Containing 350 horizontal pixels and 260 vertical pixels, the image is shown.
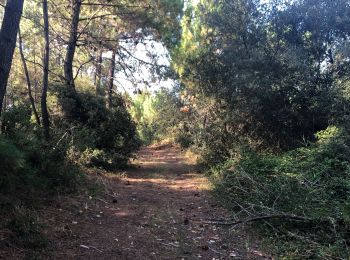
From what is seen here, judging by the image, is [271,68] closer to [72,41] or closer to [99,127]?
[99,127]

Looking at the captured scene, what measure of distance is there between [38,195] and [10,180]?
1.45 meters

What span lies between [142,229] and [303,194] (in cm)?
287

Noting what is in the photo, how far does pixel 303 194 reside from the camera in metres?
6.25

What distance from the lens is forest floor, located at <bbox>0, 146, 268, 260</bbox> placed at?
4.60m

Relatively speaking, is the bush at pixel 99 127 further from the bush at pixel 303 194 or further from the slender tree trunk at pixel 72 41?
the bush at pixel 303 194

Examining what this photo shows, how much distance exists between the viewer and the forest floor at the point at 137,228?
460cm

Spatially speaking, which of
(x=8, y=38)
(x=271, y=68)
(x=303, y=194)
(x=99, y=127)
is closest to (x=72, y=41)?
(x=99, y=127)

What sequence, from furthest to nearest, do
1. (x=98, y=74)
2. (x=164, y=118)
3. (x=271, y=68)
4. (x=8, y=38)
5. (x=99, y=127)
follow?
1. (x=164, y=118)
2. (x=98, y=74)
3. (x=99, y=127)
4. (x=271, y=68)
5. (x=8, y=38)

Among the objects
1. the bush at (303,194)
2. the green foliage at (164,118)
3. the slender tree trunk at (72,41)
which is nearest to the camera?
the bush at (303,194)

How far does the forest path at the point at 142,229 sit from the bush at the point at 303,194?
501mm

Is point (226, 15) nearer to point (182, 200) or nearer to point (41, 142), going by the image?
point (182, 200)

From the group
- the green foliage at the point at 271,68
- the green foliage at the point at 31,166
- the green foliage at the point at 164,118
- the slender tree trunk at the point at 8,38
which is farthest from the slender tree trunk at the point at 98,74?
the slender tree trunk at the point at 8,38

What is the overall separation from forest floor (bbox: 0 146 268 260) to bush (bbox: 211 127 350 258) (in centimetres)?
46

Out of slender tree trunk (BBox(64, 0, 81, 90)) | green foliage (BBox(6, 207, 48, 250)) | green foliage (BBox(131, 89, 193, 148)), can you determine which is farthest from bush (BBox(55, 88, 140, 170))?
green foliage (BBox(6, 207, 48, 250))
